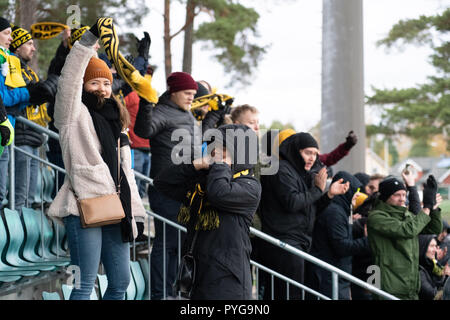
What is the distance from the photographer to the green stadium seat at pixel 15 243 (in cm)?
443

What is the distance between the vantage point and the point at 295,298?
5.04 meters

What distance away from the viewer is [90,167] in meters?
3.62

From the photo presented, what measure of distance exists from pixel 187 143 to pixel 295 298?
1519mm

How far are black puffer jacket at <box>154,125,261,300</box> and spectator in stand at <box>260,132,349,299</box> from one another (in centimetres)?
140

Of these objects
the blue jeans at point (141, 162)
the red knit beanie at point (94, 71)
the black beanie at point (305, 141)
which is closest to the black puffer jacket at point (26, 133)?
the red knit beanie at point (94, 71)

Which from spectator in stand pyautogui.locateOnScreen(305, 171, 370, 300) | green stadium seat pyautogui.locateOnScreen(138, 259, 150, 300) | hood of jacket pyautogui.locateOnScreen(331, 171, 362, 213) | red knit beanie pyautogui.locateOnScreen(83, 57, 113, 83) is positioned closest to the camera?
red knit beanie pyautogui.locateOnScreen(83, 57, 113, 83)

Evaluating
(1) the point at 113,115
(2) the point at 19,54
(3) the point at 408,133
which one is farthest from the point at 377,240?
(3) the point at 408,133

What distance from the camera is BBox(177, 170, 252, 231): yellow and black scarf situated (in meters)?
3.50

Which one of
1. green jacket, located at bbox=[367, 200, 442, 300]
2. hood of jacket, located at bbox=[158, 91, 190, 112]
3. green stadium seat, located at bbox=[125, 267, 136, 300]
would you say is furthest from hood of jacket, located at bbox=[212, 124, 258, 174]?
green jacket, located at bbox=[367, 200, 442, 300]

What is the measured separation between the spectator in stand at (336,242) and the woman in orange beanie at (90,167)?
235 cm

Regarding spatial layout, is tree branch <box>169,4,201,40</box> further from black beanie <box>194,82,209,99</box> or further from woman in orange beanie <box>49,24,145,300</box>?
woman in orange beanie <box>49,24,145,300</box>

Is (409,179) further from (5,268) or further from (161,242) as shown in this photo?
(5,268)

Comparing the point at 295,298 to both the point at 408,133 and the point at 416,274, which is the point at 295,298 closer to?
the point at 416,274

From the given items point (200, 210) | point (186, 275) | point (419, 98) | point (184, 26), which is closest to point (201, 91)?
point (200, 210)
